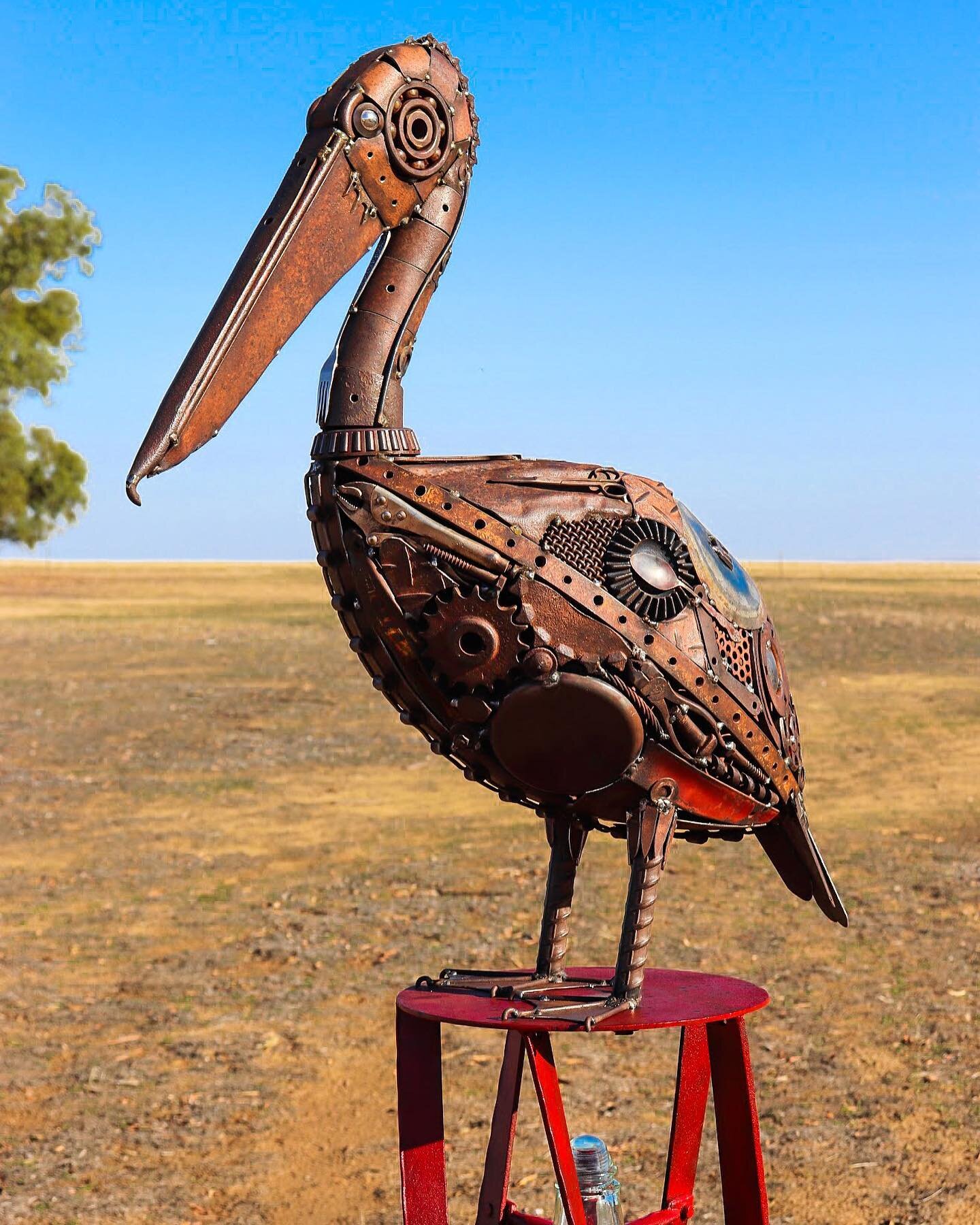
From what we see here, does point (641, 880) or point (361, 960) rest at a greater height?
point (641, 880)

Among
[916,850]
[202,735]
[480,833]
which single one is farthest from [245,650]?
[916,850]

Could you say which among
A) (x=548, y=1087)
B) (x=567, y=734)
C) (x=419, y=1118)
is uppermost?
(x=567, y=734)

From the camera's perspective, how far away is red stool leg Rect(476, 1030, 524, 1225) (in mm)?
3902

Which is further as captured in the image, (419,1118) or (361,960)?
(361,960)

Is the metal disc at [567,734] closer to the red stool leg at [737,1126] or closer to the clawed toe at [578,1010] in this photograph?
the clawed toe at [578,1010]

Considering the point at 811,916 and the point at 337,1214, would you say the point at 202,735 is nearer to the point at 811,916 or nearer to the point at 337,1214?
the point at 811,916

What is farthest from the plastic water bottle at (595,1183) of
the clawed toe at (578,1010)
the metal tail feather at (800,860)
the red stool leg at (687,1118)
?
the metal tail feather at (800,860)

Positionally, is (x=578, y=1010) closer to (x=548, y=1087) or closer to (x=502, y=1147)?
(x=548, y=1087)

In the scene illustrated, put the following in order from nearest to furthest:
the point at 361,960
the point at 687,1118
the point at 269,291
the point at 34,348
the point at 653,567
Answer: the point at 269,291, the point at 653,567, the point at 687,1118, the point at 361,960, the point at 34,348

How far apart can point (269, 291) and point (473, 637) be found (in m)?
0.93

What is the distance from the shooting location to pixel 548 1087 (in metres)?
3.51

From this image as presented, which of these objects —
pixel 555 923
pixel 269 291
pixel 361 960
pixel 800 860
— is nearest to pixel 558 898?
pixel 555 923

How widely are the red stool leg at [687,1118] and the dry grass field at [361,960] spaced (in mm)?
1645

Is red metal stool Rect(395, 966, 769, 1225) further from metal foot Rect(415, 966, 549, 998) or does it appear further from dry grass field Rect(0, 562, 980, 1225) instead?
dry grass field Rect(0, 562, 980, 1225)
